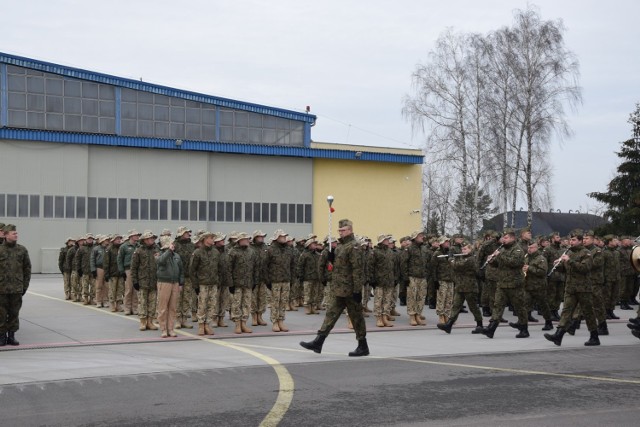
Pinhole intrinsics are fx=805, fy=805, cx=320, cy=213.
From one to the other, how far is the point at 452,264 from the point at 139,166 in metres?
27.0

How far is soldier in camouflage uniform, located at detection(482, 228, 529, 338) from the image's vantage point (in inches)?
594

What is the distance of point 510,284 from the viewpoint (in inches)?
595

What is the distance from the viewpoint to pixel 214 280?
50.6 ft

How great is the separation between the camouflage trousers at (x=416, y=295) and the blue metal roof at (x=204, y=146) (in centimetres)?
2524

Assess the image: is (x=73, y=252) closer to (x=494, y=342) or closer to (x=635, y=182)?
(x=494, y=342)

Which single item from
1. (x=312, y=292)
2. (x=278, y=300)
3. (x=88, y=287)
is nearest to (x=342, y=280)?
(x=278, y=300)

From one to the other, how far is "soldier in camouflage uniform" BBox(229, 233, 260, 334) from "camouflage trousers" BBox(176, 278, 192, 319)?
142 cm

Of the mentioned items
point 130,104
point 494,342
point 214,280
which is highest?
point 130,104

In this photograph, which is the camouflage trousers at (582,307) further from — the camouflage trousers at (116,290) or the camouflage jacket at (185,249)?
the camouflage trousers at (116,290)

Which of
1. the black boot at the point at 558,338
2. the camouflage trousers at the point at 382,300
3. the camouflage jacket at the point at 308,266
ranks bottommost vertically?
the black boot at the point at 558,338

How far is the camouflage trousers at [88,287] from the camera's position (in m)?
21.5

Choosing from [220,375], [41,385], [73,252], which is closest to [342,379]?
[220,375]

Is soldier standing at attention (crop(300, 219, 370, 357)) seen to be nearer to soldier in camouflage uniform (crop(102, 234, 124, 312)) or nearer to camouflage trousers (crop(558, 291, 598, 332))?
camouflage trousers (crop(558, 291, 598, 332))

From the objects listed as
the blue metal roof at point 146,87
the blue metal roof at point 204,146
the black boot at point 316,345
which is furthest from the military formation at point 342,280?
the blue metal roof at point 146,87
